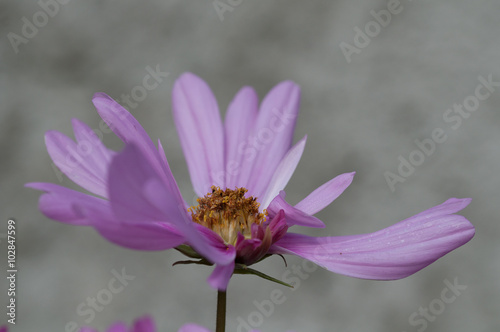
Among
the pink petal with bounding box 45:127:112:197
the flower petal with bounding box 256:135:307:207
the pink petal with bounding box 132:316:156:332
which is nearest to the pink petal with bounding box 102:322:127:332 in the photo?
the pink petal with bounding box 132:316:156:332

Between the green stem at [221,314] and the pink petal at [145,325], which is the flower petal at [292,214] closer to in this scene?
the green stem at [221,314]

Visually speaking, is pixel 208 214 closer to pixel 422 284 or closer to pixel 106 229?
pixel 106 229

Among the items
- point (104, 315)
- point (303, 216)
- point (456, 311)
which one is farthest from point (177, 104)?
point (456, 311)

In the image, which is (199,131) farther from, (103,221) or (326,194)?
(103,221)

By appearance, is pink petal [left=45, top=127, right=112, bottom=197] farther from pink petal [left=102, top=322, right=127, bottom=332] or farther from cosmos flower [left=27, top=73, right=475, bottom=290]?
pink petal [left=102, top=322, right=127, bottom=332]

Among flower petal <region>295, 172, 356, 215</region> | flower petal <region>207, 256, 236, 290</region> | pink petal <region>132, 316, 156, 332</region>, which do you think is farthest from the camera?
flower petal <region>295, 172, 356, 215</region>

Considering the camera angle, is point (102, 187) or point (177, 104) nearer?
point (102, 187)
